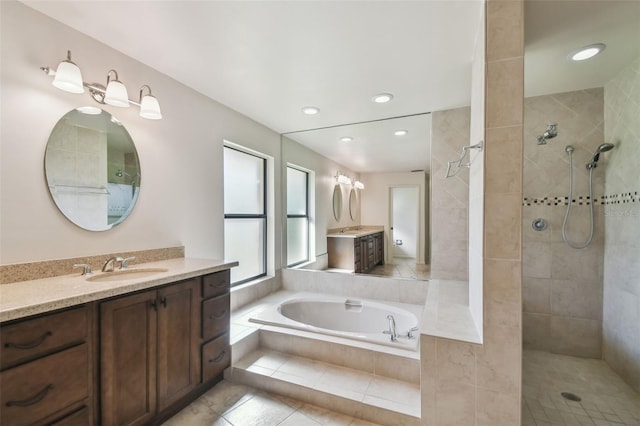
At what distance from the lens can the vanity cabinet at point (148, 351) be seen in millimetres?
1345

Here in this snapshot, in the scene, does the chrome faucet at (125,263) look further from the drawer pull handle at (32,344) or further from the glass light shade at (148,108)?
the glass light shade at (148,108)

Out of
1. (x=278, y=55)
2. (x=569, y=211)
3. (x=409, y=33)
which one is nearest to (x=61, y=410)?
(x=278, y=55)

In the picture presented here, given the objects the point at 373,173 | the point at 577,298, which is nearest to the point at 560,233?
the point at 577,298

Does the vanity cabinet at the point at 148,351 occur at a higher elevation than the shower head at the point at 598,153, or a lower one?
lower

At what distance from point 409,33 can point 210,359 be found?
255 cm

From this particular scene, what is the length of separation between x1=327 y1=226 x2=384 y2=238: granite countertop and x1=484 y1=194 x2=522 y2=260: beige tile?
181cm

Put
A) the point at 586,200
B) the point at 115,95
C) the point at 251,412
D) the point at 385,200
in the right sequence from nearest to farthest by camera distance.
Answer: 1. the point at 115,95
2. the point at 251,412
3. the point at 586,200
4. the point at 385,200

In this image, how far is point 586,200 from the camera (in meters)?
2.29

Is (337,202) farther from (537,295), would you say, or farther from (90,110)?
(90,110)

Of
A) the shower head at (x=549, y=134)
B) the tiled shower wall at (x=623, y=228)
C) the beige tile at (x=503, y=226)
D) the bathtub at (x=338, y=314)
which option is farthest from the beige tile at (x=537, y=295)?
the beige tile at (x=503, y=226)

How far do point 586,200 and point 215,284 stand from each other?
3.14 metres

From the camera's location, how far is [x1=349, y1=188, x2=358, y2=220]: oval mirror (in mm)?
3401

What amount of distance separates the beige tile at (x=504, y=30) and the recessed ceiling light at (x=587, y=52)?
0.83 metres

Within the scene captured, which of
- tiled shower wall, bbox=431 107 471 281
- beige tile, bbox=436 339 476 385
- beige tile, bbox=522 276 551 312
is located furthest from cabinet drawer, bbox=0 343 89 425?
beige tile, bbox=522 276 551 312
